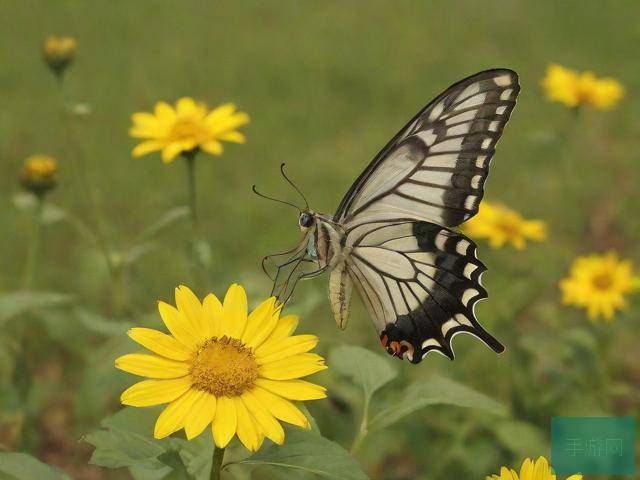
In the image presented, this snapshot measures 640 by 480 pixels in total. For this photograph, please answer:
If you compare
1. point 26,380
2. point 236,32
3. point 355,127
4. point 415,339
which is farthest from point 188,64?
point 415,339

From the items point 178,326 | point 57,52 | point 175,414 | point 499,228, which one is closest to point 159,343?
point 178,326

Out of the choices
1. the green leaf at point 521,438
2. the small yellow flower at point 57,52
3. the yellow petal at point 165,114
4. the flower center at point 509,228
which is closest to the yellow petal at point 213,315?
the yellow petal at point 165,114

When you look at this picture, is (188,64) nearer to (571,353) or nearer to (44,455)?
(44,455)

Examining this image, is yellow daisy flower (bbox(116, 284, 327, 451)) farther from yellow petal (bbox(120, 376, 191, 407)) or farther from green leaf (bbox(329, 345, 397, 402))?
green leaf (bbox(329, 345, 397, 402))

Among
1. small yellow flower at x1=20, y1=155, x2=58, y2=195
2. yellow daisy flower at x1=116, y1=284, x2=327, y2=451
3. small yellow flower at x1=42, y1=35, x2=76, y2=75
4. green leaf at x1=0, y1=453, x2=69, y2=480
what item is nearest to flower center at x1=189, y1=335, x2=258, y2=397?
yellow daisy flower at x1=116, y1=284, x2=327, y2=451

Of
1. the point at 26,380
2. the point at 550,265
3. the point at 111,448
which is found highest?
the point at 550,265
